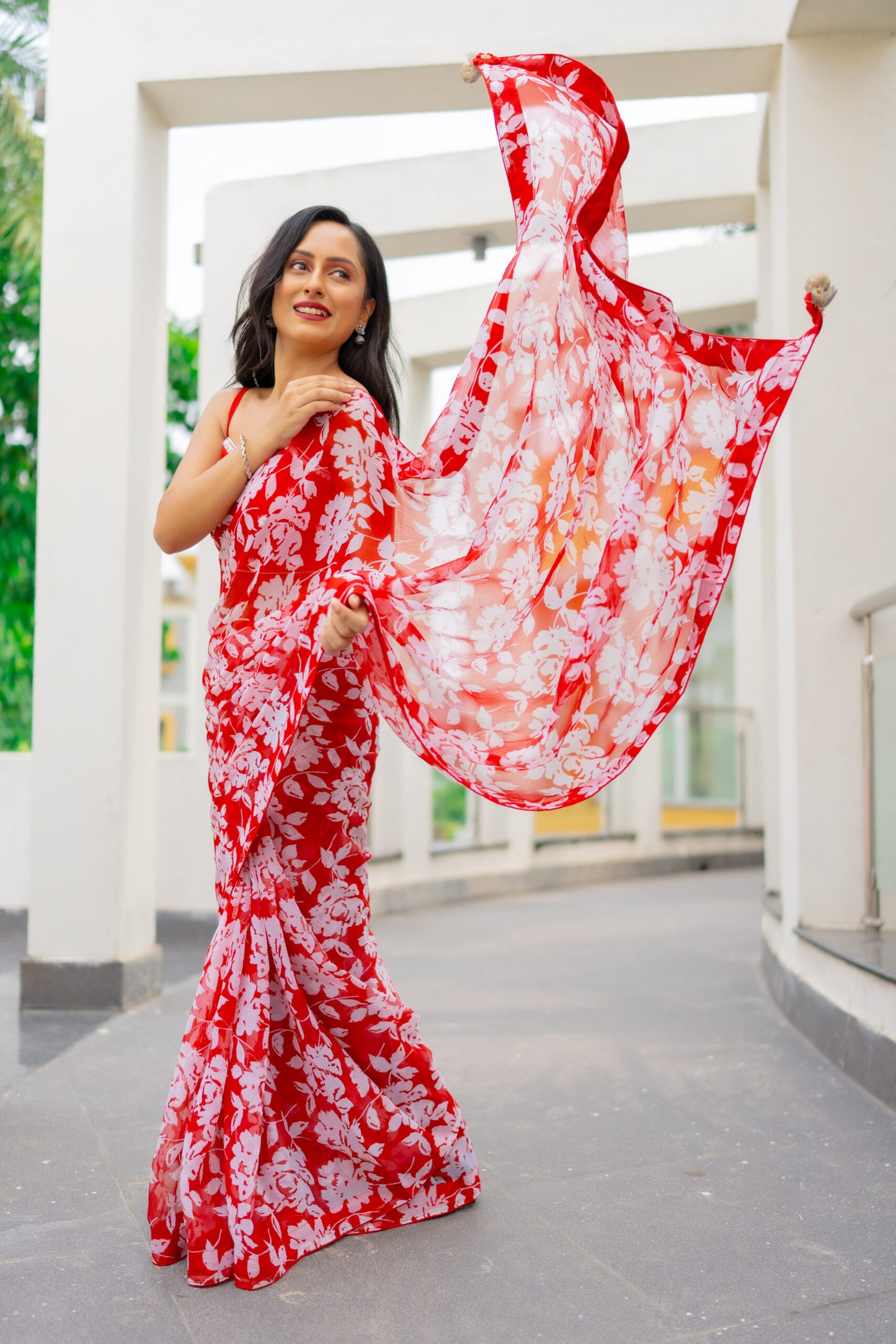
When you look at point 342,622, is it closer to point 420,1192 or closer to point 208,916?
point 420,1192

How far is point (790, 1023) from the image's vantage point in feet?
13.3

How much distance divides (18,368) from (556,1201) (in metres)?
10.5

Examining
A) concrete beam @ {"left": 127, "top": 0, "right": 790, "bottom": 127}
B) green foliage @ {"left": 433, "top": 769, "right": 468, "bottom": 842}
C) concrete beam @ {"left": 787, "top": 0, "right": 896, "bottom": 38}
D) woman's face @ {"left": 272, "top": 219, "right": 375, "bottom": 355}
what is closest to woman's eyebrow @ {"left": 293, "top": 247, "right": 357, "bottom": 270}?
woman's face @ {"left": 272, "top": 219, "right": 375, "bottom": 355}

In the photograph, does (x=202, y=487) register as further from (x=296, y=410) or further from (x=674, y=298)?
(x=674, y=298)

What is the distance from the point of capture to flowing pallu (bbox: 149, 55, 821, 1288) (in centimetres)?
214

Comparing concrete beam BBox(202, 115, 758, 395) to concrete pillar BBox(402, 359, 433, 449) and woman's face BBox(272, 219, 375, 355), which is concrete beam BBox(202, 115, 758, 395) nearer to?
concrete pillar BBox(402, 359, 433, 449)

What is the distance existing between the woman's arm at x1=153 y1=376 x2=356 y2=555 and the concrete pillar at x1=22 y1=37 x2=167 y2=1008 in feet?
6.67

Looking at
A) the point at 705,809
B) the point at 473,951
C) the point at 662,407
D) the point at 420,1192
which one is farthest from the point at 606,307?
the point at 705,809

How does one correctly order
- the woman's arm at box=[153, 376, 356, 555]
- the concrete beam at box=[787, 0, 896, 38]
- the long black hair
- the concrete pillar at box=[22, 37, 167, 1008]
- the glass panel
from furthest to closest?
the concrete pillar at box=[22, 37, 167, 1008], the concrete beam at box=[787, 0, 896, 38], the glass panel, the long black hair, the woman's arm at box=[153, 376, 356, 555]

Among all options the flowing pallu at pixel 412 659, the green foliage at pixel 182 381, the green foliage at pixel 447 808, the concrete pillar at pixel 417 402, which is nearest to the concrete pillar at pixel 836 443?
the flowing pallu at pixel 412 659

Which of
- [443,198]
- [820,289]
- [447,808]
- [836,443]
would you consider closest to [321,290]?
[820,289]

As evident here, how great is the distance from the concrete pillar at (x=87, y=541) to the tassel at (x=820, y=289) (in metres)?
2.79

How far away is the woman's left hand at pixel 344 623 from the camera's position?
2.09 metres

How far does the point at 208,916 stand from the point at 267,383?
12.9 feet
